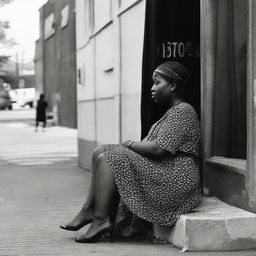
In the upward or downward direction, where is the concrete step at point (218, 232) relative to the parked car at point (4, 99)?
downward

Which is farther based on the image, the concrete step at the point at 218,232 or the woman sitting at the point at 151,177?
the woman sitting at the point at 151,177

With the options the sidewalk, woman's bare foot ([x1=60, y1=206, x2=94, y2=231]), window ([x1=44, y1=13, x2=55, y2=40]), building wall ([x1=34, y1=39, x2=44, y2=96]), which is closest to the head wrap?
woman's bare foot ([x1=60, y1=206, x2=94, y2=231])

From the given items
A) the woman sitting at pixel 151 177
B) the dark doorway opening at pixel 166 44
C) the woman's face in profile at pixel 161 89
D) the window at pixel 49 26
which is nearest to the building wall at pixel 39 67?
the window at pixel 49 26

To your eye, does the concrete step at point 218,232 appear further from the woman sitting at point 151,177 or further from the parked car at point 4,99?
the parked car at point 4,99

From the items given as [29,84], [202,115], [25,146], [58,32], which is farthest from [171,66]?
[29,84]

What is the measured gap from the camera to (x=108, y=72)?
423 inches

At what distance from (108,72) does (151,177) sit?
552 cm

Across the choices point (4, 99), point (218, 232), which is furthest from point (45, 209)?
point (4, 99)

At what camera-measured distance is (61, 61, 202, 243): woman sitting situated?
5344mm

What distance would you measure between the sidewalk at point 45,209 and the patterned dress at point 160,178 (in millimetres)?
316

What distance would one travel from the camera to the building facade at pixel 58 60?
103 feet

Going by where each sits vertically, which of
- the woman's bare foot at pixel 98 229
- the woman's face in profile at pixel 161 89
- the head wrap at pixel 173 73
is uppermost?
the head wrap at pixel 173 73

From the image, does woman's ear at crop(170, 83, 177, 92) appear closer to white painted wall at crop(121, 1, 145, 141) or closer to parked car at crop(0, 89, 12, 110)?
white painted wall at crop(121, 1, 145, 141)

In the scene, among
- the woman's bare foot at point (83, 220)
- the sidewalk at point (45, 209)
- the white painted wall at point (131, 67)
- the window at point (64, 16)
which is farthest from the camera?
the window at point (64, 16)
